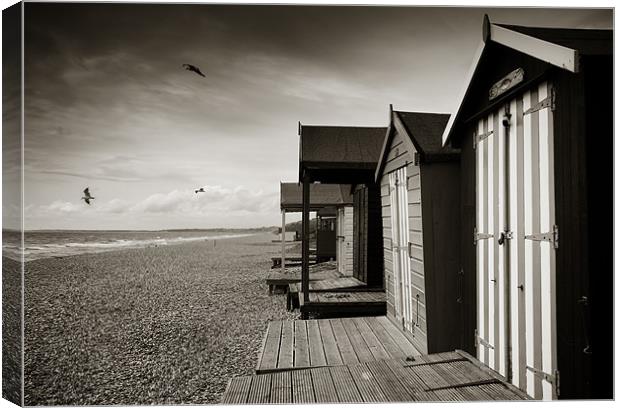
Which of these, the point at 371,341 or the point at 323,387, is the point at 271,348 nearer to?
the point at 371,341

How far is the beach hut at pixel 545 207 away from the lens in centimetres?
300

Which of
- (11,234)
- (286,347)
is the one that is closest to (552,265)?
(286,347)

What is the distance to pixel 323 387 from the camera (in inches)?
153

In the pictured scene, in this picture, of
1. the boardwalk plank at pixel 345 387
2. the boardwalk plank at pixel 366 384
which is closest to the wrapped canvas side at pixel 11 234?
the boardwalk plank at pixel 345 387

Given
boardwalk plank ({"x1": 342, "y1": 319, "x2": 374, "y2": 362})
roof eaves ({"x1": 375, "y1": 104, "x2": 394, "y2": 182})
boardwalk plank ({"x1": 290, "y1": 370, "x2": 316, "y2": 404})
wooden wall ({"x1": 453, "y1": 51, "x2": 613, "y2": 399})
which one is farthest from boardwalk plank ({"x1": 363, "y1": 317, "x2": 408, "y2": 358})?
roof eaves ({"x1": 375, "y1": 104, "x2": 394, "y2": 182})

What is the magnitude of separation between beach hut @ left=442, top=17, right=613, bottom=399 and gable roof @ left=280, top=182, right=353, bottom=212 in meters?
10.4

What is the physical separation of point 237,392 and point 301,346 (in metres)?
1.76

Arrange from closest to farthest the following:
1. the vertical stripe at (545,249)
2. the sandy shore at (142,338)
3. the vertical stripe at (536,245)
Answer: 1. the vertical stripe at (545,249)
2. the vertical stripe at (536,245)
3. the sandy shore at (142,338)

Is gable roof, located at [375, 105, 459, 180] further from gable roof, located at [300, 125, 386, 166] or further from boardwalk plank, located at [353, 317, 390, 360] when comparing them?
boardwalk plank, located at [353, 317, 390, 360]

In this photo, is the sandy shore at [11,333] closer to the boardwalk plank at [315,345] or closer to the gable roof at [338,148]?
the boardwalk plank at [315,345]

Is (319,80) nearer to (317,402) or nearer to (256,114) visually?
(256,114)

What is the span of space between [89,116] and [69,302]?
941cm

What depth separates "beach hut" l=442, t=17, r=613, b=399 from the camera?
3.00 m

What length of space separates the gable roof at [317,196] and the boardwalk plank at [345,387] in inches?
415
